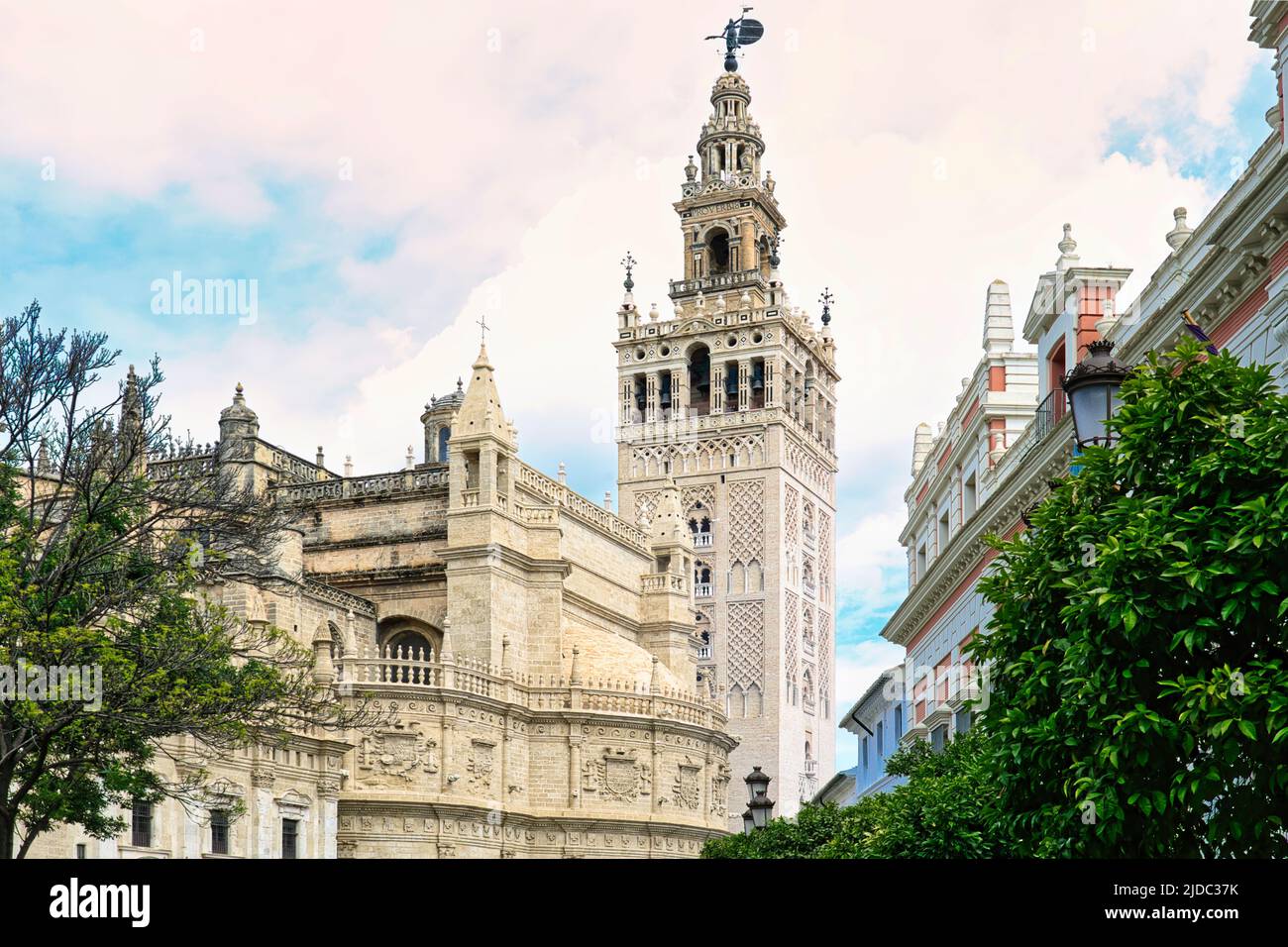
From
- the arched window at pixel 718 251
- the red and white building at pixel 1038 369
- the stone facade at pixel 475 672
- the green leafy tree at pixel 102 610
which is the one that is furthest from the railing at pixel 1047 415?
the arched window at pixel 718 251

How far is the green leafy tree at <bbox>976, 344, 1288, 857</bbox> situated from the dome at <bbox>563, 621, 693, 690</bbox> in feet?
126

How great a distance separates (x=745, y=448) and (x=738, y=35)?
24.7 metres

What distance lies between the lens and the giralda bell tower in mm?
82312

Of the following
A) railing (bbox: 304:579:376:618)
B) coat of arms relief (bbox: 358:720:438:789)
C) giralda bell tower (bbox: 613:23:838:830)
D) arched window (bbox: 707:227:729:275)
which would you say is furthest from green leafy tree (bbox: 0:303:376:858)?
arched window (bbox: 707:227:729:275)

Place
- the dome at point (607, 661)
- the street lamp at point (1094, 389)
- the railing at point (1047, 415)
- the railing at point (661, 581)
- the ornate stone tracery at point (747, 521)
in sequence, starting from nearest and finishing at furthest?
1. the street lamp at point (1094, 389)
2. the railing at point (1047, 415)
3. the dome at point (607, 661)
4. the railing at point (661, 581)
5. the ornate stone tracery at point (747, 521)

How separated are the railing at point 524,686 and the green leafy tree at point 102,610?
19939 millimetres

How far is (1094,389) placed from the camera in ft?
46.2

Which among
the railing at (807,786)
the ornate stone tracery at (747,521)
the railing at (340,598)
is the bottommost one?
the railing at (807,786)

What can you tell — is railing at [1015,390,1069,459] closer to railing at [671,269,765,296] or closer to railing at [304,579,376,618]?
railing at [304,579,376,618]

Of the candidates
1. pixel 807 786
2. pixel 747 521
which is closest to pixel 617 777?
pixel 807 786

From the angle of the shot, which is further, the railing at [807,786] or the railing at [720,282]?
the railing at [720,282]

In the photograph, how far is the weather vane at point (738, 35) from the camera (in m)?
93.9

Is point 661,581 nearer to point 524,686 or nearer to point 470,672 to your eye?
point 524,686

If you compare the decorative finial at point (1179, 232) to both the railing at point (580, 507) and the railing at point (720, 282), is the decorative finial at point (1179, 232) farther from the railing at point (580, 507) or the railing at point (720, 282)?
the railing at point (720, 282)
